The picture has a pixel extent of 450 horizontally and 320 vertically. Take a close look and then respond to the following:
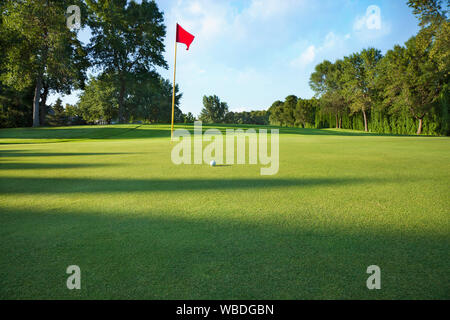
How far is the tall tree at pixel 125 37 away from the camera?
28.8 meters

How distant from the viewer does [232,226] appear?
1.89 metres

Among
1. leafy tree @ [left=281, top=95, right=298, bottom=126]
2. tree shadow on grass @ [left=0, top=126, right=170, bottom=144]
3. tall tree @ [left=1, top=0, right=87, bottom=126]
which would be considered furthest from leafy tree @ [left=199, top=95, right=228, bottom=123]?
tree shadow on grass @ [left=0, top=126, right=170, bottom=144]

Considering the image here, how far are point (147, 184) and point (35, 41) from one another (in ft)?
91.3

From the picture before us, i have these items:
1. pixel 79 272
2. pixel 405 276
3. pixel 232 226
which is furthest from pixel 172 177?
pixel 405 276

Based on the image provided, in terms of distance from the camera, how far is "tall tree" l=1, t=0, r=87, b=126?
852 inches

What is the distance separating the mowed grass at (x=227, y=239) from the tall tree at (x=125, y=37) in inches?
1227

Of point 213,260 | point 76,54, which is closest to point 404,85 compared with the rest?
point 213,260

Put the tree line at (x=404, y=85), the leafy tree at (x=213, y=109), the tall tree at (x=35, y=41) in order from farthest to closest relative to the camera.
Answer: the leafy tree at (x=213, y=109) → the tall tree at (x=35, y=41) → the tree line at (x=404, y=85)

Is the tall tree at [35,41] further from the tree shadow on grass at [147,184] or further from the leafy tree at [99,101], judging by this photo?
the tree shadow on grass at [147,184]

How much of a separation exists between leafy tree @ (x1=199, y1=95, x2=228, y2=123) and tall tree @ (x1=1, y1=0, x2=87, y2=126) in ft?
172

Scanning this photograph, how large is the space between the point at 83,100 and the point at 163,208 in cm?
4703

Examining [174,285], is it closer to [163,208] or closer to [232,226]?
[232,226]

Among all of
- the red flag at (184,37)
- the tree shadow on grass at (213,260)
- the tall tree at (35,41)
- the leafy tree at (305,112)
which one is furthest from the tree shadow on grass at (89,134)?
the leafy tree at (305,112)

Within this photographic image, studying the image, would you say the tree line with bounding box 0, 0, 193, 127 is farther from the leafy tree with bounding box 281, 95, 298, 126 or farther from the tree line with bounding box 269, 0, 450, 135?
the leafy tree with bounding box 281, 95, 298, 126
